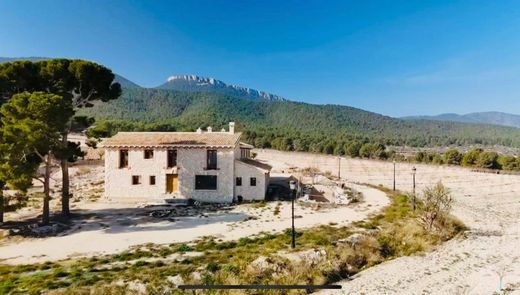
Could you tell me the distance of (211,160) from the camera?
33.3 metres

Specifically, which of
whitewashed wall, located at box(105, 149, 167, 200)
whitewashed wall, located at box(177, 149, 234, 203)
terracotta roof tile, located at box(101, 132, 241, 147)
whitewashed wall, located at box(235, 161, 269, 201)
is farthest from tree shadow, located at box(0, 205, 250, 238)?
terracotta roof tile, located at box(101, 132, 241, 147)

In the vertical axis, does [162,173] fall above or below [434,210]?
above

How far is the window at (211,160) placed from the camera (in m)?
33.2

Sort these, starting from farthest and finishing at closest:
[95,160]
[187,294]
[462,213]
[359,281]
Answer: [95,160]
[462,213]
[359,281]
[187,294]

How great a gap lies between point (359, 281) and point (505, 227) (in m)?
16.9

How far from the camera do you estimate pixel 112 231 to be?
24188 millimetres

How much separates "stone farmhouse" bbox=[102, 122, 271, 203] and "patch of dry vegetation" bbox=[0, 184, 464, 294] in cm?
1073

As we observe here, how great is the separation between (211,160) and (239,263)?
17308 mm

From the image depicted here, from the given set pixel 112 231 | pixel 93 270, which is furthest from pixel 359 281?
pixel 112 231

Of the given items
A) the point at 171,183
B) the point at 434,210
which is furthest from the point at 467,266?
the point at 171,183

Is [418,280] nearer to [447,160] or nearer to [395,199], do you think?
[395,199]

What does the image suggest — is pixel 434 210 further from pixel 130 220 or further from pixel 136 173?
pixel 136 173

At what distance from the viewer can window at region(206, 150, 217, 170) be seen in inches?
1305

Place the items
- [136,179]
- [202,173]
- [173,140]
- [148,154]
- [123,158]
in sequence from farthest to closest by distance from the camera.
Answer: [173,140], [123,158], [136,179], [148,154], [202,173]
